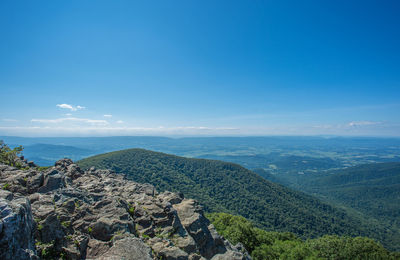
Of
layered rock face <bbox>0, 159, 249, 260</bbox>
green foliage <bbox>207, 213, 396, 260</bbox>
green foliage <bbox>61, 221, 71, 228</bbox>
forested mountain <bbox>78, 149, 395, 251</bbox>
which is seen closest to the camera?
layered rock face <bbox>0, 159, 249, 260</bbox>

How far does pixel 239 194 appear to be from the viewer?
5979 inches

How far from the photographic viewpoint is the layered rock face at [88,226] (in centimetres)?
781

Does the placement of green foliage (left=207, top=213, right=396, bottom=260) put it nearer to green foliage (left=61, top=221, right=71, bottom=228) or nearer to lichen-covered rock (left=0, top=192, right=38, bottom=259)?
green foliage (left=61, top=221, right=71, bottom=228)

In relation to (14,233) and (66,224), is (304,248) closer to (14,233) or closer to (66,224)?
(66,224)

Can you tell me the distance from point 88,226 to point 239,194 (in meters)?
154

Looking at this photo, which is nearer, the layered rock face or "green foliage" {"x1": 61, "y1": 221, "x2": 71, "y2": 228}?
the layered rock face

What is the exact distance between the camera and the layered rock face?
308 inches

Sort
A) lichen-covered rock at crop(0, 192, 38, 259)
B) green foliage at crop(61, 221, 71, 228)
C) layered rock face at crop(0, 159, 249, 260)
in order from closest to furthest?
lichen-covered rock at crop(0, 192, 38, 259), layered rock face at crop(0, 159, 249, 260), green foliage at crop(61, 221, 71, 228)

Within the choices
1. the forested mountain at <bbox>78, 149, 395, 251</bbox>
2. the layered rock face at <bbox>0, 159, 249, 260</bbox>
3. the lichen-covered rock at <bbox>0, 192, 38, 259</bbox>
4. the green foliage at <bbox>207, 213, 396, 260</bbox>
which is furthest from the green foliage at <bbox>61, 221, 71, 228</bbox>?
the forested mountain at <bbox>78, 149, 395, 251</bbox>

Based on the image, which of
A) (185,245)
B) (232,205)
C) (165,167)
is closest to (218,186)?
(232,205)

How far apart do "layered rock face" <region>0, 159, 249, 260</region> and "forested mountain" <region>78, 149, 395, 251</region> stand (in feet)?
333

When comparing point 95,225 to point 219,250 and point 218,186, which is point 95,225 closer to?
point 219,250

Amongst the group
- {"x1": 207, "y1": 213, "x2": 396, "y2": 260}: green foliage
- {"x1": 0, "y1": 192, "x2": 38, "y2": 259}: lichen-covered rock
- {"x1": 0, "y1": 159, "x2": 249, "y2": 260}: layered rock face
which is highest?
{"x1": 0, "y1": 192, "x2": 38, "y2": 259}: lichen-covered rock

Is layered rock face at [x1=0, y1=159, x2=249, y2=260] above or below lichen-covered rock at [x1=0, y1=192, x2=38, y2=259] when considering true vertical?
below
